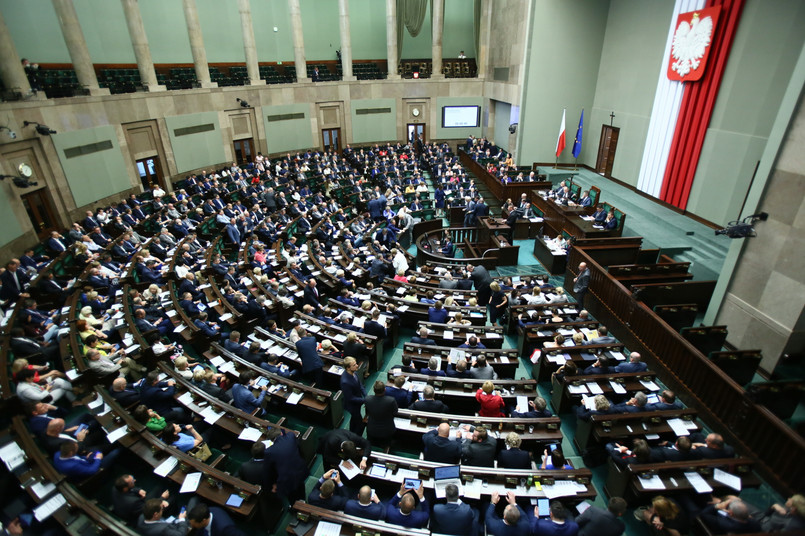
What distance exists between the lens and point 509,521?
4.05 meters

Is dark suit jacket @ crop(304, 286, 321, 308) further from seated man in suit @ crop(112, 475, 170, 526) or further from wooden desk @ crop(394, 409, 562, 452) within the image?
seated man in suit @ crop(112, 475, 170, 526)

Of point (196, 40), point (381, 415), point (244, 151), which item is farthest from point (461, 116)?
point (381, 415)

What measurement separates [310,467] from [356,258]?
6.04 m

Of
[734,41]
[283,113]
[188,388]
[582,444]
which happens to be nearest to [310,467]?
[188,388]

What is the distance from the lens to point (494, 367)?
22.9ft

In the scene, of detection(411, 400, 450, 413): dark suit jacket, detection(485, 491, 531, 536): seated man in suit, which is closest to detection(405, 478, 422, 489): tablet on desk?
detection(485, 491, 531, 536): seated man in suit

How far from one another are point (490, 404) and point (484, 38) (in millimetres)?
25456

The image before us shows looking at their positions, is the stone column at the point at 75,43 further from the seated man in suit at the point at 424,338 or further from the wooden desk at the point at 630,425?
the wooden desk at the point at 630,425

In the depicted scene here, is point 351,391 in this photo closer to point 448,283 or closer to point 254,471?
point 254,471

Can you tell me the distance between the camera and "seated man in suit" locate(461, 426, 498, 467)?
4879mm

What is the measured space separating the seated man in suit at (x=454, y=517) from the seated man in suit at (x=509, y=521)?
0.18 meters

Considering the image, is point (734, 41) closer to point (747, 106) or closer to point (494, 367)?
point (747, 106)

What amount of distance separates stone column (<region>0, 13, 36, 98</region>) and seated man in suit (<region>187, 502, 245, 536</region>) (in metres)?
14.4

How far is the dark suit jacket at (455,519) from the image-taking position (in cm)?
411
